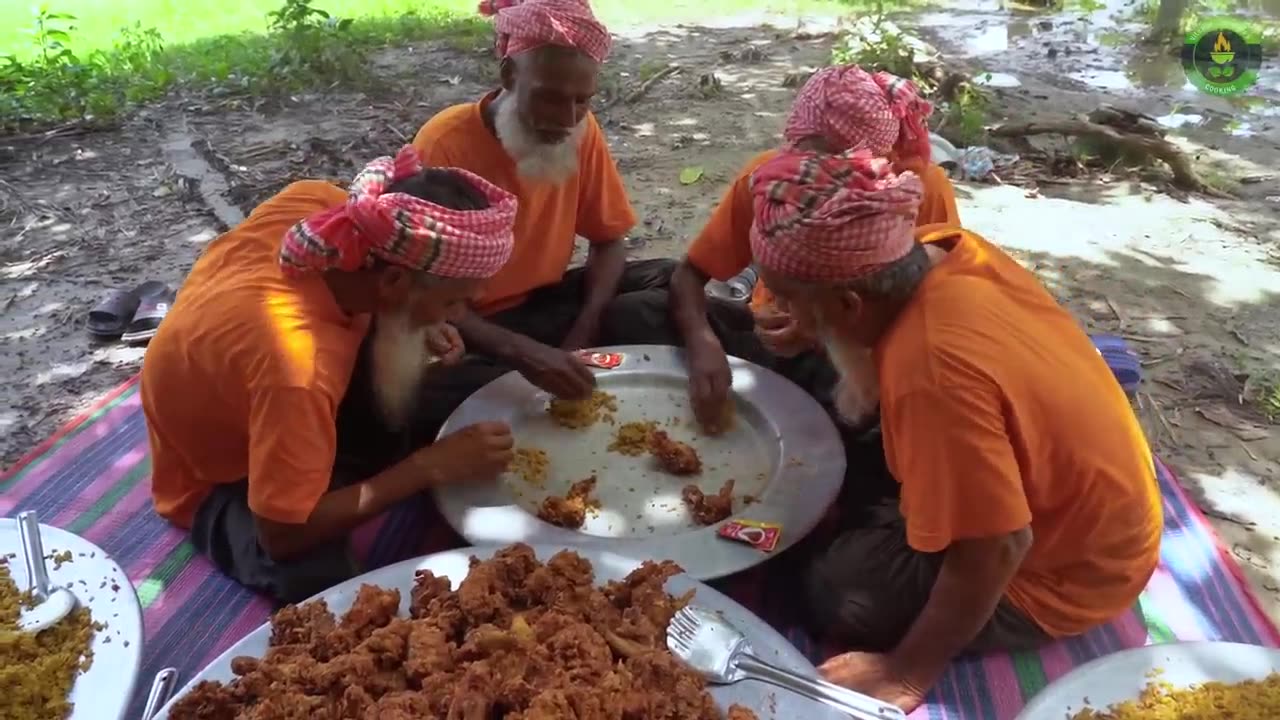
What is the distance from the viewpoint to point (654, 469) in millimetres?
2686

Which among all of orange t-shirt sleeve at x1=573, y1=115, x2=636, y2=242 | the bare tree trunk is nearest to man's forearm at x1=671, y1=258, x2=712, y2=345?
orange t-shirt sleeve at x1=573, y1=115, x2=636, y2=242

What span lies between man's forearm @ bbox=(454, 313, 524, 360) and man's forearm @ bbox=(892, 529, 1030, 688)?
1.50 metres

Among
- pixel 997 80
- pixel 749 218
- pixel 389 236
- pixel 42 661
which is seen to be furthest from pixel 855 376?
pixel 997 80

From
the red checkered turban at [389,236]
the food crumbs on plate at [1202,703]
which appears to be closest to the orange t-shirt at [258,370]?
the red checkered turban at [389,236]

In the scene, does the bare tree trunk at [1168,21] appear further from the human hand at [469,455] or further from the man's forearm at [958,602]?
the human hand at [469,455]

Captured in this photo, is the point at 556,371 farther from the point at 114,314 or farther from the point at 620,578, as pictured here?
the point at 114,314

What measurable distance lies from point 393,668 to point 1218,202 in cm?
582

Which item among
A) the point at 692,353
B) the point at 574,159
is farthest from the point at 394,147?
the point at 692,353

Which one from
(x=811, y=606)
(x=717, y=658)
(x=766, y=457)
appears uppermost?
(x=717, y=658)

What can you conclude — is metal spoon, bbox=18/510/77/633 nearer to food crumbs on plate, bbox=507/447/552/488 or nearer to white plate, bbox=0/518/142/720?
white plate, bbox=0/518/142/720

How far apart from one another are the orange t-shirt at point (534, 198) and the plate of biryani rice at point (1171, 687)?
84.4 inches

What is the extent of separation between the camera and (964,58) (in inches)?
339

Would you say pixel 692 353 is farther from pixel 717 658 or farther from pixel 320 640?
pixel 320 640

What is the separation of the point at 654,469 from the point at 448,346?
865 mm
